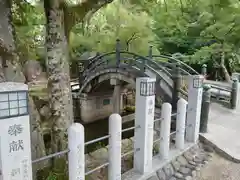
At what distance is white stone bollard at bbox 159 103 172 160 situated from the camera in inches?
177

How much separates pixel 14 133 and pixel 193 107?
438 centimetres

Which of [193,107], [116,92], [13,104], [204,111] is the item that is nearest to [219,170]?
[193,107]

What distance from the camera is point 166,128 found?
15.0 ft

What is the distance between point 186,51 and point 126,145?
13.0m

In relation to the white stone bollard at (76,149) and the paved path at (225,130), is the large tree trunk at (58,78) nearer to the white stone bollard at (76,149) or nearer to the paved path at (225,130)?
the white stone bollard at (76,149)

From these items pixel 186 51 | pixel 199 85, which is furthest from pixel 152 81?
pixel 186 51

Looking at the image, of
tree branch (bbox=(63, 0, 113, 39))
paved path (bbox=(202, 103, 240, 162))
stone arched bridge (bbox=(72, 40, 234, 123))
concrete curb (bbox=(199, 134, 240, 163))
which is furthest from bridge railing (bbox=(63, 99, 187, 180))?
tree branch (bbox=(63, 0, 113, 39))

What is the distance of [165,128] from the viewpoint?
15.0 ft

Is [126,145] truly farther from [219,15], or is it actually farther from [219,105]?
[219,15]

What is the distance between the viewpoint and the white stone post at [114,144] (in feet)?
11.3

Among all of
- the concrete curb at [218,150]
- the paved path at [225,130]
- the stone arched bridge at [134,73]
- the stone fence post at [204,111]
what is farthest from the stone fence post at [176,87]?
the concrete curb at [218,150]

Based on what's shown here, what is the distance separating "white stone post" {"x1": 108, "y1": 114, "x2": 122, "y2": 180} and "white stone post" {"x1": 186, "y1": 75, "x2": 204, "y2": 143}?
267cm

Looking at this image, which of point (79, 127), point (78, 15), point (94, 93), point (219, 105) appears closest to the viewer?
point (79, 127)

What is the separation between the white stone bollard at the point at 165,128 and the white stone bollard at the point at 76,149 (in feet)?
6.87
